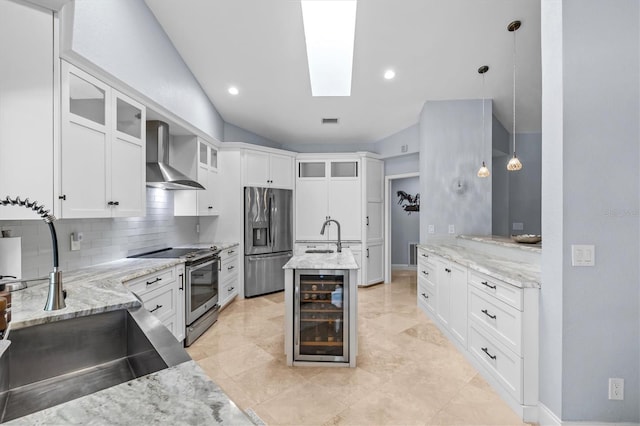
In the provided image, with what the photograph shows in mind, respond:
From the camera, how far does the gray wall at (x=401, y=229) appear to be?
22.1 feet

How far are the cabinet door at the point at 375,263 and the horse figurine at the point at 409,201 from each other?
1.56 metres

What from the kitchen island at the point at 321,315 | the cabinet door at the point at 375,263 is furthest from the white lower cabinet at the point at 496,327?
the cabinet door at the point at 375,263

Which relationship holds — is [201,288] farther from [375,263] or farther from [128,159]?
[375,263]

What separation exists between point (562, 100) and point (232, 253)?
12.9 feet

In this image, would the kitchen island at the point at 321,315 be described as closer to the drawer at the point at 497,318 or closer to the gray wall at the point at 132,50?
the drawer at the point at 497,318

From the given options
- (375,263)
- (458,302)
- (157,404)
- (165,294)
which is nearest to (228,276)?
(165,294)

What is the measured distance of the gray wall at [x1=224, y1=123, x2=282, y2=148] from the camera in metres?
4.91

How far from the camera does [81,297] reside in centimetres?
144

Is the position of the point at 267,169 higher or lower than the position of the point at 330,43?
lower

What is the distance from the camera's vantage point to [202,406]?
0.61 m

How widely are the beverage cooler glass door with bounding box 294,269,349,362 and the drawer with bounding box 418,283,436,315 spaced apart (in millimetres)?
1528

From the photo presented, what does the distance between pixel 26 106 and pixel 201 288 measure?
215cm

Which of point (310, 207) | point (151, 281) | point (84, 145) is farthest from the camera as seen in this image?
point (310, 207)

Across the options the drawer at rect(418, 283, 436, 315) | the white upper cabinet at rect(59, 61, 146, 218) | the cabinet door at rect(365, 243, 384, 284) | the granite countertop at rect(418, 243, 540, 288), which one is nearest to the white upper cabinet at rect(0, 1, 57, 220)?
the white upper cabinet at rect(59, 61, 146, 218)
